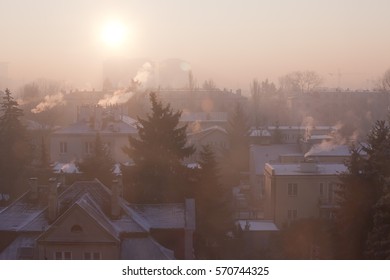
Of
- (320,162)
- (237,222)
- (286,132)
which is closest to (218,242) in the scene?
(237,222)

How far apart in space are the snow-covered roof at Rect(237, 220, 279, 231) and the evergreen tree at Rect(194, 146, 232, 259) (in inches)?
8.4

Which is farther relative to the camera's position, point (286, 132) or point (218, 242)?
point (286, 132)

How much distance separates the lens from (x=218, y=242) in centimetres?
724

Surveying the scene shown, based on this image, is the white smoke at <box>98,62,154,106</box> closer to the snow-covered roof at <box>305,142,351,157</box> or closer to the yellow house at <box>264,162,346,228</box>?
the yellow house at <box>264,162,346,228</box>

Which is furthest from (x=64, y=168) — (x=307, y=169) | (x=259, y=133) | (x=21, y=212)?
(x=259, y=133)

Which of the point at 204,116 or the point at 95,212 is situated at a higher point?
the point at 204,116

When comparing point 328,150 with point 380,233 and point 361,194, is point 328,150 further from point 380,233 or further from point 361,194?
point 380,233

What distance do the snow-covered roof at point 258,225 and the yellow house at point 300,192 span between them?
7 centimetres

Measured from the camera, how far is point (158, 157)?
7.64 meters

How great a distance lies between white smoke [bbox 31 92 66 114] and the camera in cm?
660

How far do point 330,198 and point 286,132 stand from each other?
11.3ft

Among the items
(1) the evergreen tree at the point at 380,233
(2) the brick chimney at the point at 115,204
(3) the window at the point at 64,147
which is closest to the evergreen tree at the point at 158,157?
(3) the window at the point at 64,147

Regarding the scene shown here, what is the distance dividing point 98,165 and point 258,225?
6.83 feet
